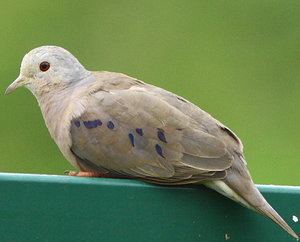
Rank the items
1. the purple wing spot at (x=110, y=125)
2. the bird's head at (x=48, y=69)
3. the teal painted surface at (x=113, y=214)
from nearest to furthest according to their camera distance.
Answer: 1. the teal painted surface at (x=113, y=214)
2. the purple wing spot at (x=110, y=125)
3. the bird's head at (x=48, y=69)

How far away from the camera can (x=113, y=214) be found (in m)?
6.66

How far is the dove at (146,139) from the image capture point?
714 centimetres

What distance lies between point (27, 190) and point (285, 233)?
1.05 m

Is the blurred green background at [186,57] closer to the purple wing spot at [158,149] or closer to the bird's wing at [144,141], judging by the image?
the bird's wing at [144,141]

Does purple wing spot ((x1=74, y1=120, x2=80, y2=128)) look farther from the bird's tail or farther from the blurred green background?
the blurred green background

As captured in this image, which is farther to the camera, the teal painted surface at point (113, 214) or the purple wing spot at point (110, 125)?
the purple wing spot at point (110, 125)

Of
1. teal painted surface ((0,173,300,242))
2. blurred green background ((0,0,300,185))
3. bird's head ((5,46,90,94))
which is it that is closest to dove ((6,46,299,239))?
teal painted surface ((0,173,300,242))

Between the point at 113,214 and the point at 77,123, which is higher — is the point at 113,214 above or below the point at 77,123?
below

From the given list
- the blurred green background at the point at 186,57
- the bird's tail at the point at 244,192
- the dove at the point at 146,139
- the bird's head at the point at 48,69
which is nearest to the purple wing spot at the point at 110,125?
the dove at the point at 146,139

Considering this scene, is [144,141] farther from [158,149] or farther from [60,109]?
[60,109]

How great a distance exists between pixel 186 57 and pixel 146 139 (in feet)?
17.1

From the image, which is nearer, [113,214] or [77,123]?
[113,214]

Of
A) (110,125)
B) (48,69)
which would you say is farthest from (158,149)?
(48,69)

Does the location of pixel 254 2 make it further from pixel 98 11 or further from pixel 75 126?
pixel 75 126
